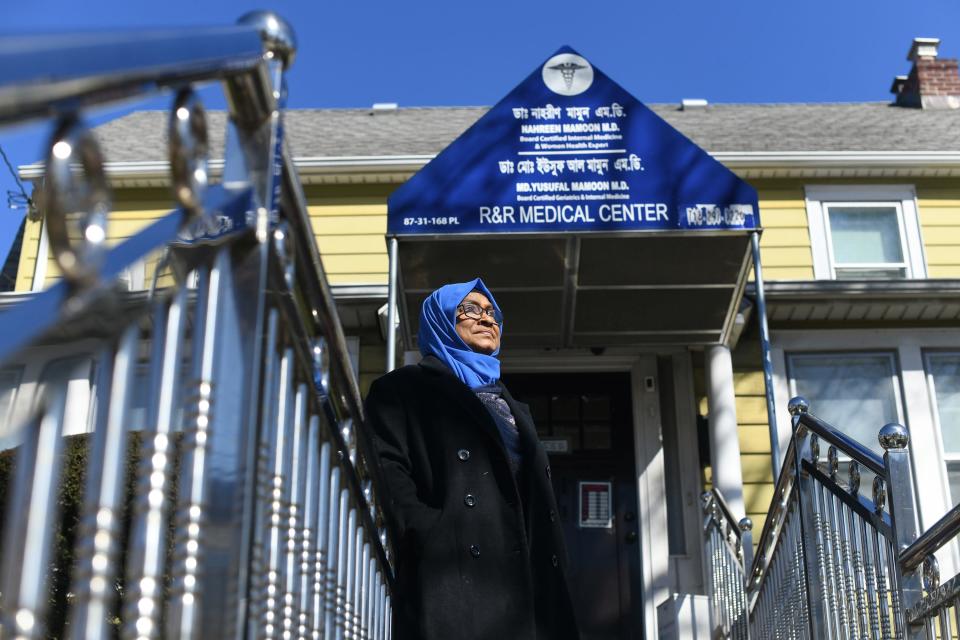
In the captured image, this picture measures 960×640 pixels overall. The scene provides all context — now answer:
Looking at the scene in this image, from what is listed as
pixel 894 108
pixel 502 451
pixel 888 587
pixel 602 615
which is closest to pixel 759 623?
pixel 888 587

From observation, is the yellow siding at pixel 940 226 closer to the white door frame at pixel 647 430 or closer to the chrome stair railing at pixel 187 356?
the white door frame at pixel 647 430

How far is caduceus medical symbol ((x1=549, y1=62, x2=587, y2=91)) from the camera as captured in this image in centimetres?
705

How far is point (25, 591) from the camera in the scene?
1082 millimetres

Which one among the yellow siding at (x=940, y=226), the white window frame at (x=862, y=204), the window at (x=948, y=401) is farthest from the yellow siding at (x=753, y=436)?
the yellow siding at (x=940, y=226)

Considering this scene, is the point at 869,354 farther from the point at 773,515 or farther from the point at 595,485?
the point at 773,515

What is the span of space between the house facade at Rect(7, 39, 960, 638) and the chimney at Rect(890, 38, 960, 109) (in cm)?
164

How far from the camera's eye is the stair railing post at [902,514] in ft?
10.5

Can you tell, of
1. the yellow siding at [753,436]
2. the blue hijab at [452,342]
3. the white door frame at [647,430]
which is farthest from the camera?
the yellow siding at [753,436]

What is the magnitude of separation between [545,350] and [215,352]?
23.7ft

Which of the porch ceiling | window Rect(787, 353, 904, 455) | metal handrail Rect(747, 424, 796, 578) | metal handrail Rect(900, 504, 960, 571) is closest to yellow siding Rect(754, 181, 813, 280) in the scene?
window Rect(787, 353, 904, 455)

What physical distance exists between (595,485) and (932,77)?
7.41 m

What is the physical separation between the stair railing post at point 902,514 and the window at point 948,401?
5.97 metres

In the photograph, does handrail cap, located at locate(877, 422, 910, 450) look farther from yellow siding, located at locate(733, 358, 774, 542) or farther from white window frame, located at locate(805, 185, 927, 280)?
white window frame, located at locate(805, 185, 927, 280)

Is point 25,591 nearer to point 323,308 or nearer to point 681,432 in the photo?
point 323,308
